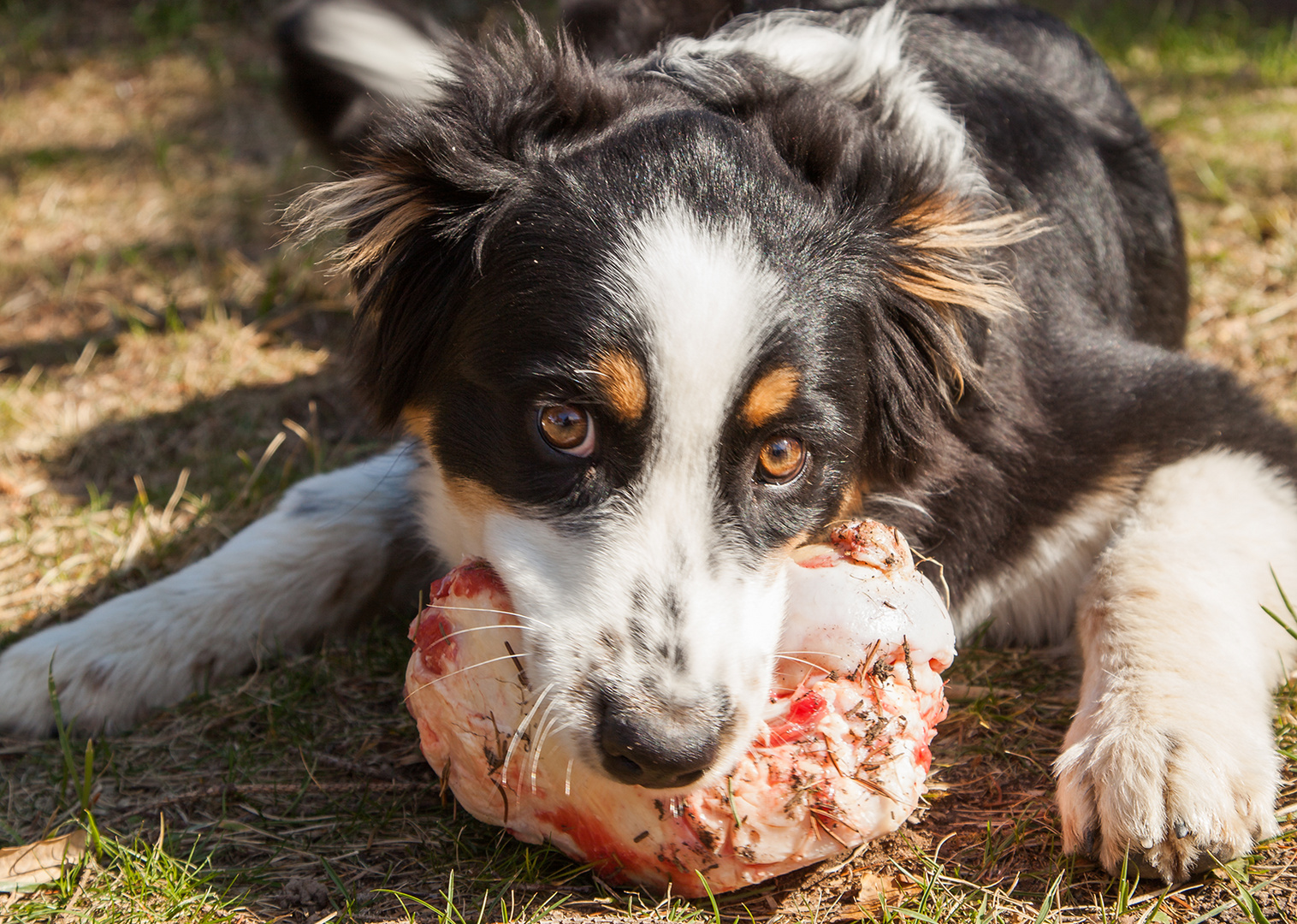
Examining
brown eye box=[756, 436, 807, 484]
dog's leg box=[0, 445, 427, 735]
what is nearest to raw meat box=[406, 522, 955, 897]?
brown eye box=[756, 436, 807, 484]

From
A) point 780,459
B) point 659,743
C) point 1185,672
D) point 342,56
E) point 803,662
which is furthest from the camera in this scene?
point 342,56

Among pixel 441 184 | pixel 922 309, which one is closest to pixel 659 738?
pixel 922 309

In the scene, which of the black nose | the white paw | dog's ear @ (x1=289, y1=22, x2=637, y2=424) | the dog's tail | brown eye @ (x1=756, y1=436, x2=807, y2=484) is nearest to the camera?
the black nose

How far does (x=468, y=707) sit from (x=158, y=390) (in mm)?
3005

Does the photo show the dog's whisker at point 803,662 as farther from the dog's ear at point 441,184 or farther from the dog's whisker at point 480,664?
the dog's ear at point 441,184

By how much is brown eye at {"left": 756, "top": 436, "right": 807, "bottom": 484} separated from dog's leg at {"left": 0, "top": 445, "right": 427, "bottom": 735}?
3.65 feet

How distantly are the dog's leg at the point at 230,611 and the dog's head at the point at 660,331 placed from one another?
2.08ft

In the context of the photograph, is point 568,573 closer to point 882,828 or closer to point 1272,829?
point 882,828

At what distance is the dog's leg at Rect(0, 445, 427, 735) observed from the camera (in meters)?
3.03

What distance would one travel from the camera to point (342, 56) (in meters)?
4.94

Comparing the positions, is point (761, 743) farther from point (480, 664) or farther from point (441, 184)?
point (441, 184)

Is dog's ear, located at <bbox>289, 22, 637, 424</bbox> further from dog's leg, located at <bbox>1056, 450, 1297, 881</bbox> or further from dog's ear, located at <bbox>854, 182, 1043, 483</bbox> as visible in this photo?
dog's leg, located at <bbox>1056, 450, 1297, 881</bbox>

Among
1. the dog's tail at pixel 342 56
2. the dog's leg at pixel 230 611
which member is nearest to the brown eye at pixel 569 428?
the dog's leg at pixel 230 611

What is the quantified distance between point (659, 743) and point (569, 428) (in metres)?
0.66
